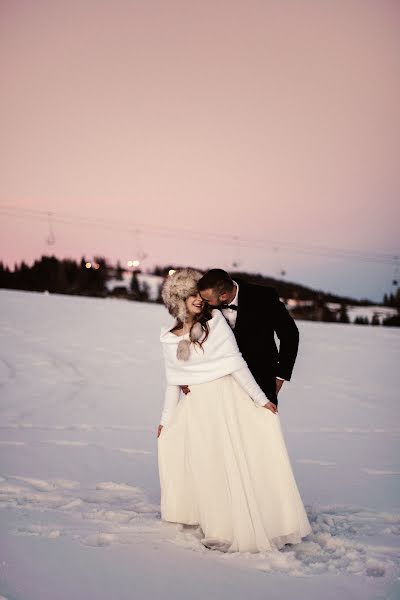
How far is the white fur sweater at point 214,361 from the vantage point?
3.48 m

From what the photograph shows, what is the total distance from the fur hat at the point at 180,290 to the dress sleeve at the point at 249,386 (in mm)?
492

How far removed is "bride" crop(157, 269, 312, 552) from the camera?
11.3 ft

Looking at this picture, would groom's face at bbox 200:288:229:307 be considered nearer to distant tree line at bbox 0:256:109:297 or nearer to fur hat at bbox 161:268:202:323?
fur hat at bbox 161:268:202:323

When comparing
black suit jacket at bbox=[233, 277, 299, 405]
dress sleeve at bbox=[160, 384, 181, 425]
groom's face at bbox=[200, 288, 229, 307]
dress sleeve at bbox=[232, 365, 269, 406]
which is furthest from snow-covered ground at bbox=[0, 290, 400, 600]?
groom's face at bbox=[200, 288, 229, 307]

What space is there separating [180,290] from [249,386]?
0.74 metres

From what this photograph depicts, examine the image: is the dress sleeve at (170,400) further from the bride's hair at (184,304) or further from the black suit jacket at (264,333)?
the black suit jacket at (264,333)

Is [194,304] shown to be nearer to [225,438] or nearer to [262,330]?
[262,330]

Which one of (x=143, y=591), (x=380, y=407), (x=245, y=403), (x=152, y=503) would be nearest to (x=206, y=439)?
(x=245, y=403)

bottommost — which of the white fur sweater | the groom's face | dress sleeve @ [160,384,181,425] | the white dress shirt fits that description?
dress sleeve @ [160,384,181,425]

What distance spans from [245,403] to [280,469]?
47 cm

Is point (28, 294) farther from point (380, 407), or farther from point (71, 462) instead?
point (71, 462)

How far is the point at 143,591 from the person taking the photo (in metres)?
2.90

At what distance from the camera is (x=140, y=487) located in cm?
507

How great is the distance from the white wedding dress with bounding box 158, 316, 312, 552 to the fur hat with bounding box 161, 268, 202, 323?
0.51 meters
